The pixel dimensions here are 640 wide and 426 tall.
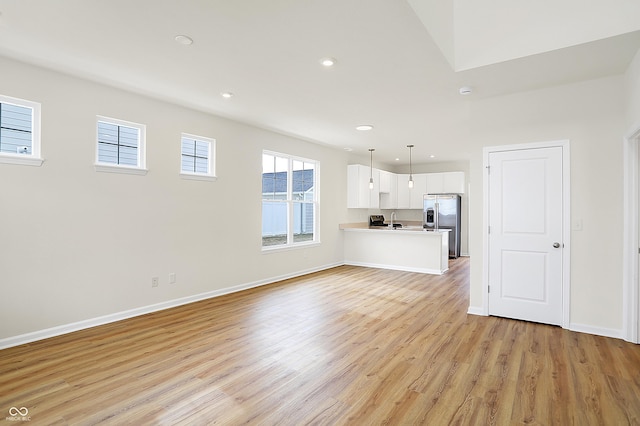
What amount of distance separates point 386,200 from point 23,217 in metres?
7.62

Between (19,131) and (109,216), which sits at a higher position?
(19,131)

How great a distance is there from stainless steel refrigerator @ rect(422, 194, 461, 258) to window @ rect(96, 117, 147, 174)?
7099 mm

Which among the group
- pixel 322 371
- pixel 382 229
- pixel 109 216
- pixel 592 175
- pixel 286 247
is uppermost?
pixel 592 175

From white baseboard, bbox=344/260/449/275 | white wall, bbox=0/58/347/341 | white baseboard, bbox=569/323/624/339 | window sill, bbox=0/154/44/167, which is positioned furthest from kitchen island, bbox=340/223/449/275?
window sill, bbox=0/154/44/167

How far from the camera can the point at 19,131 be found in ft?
10.6

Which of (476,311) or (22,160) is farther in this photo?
(476,311)

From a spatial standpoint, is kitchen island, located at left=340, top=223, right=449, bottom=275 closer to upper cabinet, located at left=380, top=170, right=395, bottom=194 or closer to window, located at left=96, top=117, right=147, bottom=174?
upper cabinet, located at left=380, top=170, right=395, bottom=194

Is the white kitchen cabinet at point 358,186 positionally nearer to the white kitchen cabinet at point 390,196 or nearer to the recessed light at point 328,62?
the white kitchen cabinet at point 390,196

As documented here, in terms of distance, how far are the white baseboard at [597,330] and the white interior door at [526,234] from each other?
0.46 feet

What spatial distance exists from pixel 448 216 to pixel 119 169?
7532 millimetres

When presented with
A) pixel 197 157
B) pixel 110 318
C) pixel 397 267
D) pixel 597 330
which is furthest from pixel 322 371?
pixel 397 267

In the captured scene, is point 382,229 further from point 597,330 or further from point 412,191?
point 597,330

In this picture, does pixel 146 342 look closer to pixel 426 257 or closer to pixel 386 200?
pixel 426 257

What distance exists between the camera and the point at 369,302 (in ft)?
15.4
